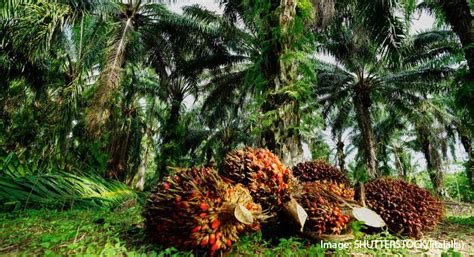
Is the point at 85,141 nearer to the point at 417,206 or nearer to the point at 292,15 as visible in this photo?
the point at 292,15

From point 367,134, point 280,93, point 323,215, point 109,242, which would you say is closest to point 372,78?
point 367,134

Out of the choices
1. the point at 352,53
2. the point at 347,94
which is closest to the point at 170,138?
the point at 352,53

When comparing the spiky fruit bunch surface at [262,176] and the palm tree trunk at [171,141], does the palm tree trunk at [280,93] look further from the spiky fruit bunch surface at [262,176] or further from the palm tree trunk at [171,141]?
the palm tree trunk at [171,141]

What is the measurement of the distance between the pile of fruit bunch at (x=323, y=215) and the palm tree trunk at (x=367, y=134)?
8468 mm

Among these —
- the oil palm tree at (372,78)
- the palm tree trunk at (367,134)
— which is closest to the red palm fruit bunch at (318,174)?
Answer: the oil palm tree at (372,78)

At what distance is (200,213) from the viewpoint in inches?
76.9

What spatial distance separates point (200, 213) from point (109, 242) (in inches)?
31.6

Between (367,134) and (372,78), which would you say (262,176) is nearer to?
(367,134)

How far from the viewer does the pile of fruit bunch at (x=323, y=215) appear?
2.22 metres

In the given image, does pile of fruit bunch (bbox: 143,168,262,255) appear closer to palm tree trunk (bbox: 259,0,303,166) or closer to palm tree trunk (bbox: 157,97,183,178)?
palm tree trunk (bbox: 259,0,303,166)

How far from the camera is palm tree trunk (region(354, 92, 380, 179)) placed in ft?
36.0

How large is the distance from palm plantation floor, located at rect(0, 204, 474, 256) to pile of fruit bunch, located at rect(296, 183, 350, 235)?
14cm

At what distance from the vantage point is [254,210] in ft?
7.20

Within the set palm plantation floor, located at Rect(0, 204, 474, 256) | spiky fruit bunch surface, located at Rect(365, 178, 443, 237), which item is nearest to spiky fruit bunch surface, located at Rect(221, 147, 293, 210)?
palm plantation floor, located at Rect(0, 204, 474, 256)
